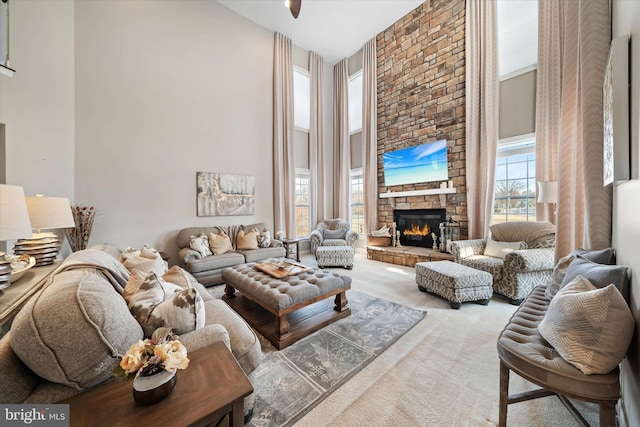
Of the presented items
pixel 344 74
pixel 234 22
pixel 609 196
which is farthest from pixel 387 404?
pixel 344 74

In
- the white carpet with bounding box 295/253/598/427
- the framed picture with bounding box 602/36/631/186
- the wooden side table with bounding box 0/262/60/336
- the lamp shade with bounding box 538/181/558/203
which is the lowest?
the white carpet with bounding box 295/253/598/427

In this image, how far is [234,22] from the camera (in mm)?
4770

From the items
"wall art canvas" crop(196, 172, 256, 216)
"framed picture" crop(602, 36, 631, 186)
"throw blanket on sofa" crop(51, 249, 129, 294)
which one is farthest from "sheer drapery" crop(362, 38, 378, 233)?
"throw blanket on sofa" crop(51, 249, 129, 294)

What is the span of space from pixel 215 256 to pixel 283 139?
3.09m

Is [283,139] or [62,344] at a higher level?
[283,139]

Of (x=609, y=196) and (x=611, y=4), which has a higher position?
(x=611, y=4)

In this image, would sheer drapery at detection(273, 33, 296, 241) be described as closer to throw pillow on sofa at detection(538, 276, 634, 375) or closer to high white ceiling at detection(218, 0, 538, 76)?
high white ceiling at detection(218, 0, 538, 76)

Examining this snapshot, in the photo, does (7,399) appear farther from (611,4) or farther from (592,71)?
(611,4)

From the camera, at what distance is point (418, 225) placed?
16.8ft

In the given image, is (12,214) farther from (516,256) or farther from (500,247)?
(500,247)

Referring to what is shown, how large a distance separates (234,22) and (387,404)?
21.3 feet

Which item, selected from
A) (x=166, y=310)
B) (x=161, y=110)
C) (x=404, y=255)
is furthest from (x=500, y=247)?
(x=161, y=110)

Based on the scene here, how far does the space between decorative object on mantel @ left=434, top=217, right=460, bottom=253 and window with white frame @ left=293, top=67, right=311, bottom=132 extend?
4034 millimetres

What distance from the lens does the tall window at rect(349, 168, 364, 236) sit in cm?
634
